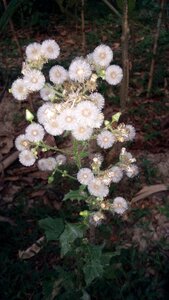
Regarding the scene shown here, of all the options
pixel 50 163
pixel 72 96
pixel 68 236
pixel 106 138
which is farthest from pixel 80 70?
pixel 68 236

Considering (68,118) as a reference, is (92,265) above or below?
below

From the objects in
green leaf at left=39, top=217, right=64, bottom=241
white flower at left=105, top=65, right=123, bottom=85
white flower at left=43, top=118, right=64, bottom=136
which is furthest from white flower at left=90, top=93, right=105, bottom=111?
green leaf at left=39, top=217, right=64, bottom=241

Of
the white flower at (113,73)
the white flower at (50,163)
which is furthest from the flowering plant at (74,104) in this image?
the white flower at (50,163)

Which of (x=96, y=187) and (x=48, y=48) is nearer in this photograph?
(x=48, y=48)

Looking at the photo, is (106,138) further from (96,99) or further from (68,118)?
(68,118)

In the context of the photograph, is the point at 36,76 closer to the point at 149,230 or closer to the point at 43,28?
the point at 149,230

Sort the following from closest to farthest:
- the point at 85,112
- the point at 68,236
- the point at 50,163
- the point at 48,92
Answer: the point at 85,112
the point at 48,92
the point at 68,236
the point at 50,163

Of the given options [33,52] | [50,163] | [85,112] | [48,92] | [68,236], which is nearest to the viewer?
[85,112]
